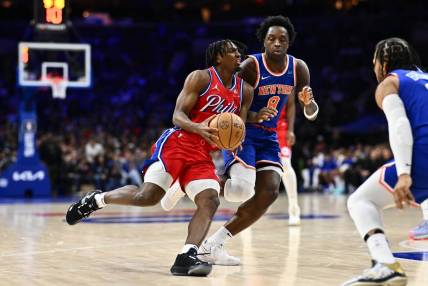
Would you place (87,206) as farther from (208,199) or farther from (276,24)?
(276,24)

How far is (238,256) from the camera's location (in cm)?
704

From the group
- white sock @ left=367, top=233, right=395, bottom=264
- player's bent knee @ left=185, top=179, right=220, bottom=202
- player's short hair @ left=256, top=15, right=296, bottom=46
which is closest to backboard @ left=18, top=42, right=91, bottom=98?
player's short hair @ left=256, top=15, right=296, bottom=46

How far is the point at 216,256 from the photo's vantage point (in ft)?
21.3

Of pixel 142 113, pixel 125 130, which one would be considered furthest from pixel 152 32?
pixel 125 130

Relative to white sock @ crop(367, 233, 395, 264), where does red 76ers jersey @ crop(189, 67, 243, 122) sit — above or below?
above

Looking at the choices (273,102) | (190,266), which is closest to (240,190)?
(273,102)

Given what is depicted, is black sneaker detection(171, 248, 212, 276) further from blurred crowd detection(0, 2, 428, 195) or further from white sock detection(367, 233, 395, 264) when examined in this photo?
blurred crowd detection(0, 2, 428, 195)

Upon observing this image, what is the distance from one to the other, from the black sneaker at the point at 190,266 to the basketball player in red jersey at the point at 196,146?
0.16 metres

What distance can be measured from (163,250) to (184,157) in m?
1.51

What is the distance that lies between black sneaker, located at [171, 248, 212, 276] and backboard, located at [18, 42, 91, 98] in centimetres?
1151

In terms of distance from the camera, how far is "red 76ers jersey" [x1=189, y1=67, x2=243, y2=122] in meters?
6.36

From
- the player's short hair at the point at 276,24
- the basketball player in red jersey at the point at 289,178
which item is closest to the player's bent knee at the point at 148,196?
the player's short hair at the point at 276,24

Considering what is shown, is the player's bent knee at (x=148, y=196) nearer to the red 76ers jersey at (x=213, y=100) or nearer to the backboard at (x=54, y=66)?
the red 76ers jersey at (x=213, y=100)

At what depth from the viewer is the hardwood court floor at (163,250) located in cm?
560
